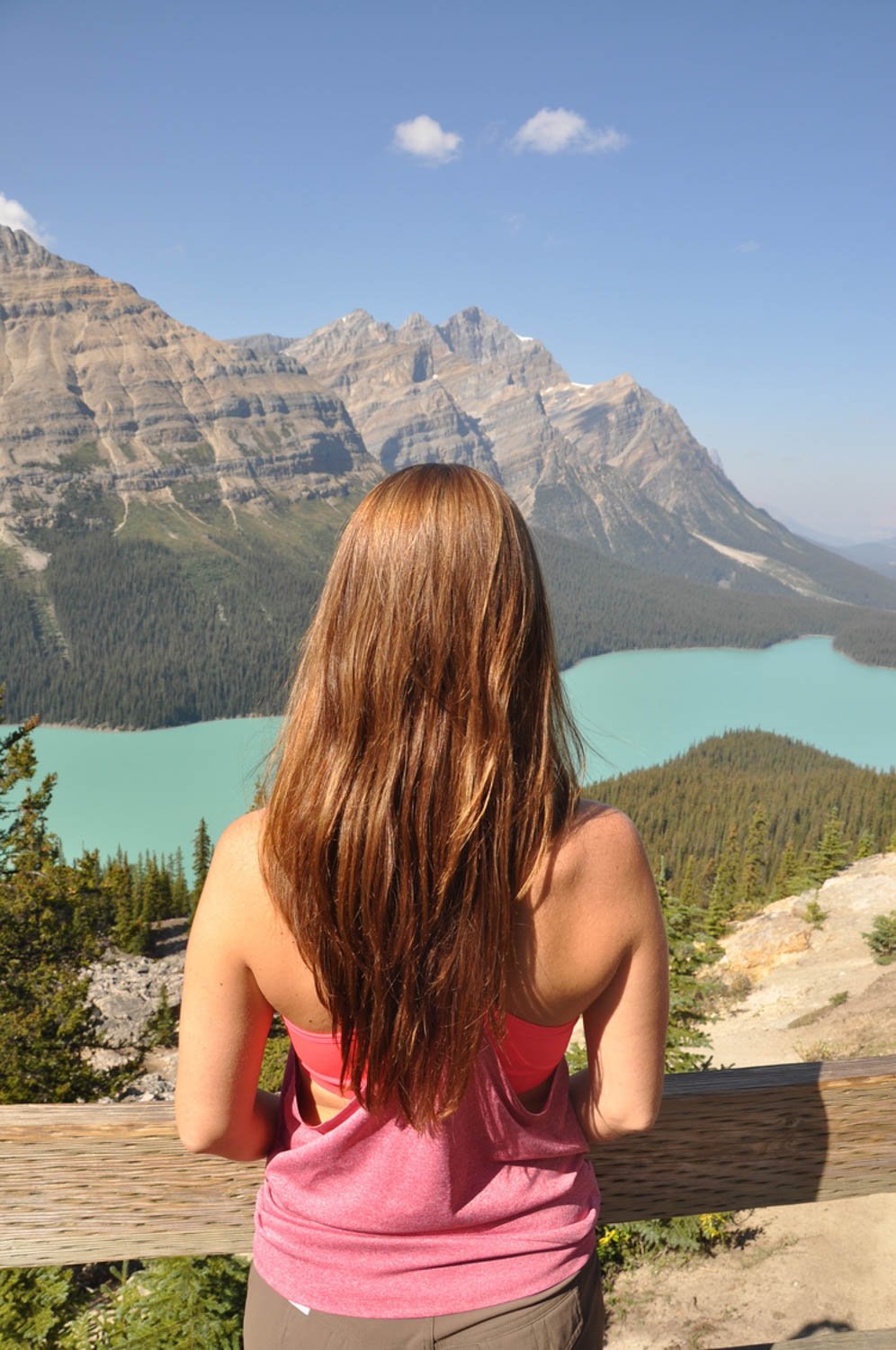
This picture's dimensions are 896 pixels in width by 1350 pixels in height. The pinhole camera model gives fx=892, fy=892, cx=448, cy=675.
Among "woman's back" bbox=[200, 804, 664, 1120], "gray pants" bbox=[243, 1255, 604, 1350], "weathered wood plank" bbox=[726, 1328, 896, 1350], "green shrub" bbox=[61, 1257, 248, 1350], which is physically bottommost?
"green shrub" bbox=[61, 1257, 248, 1350]

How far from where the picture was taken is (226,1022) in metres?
1.27

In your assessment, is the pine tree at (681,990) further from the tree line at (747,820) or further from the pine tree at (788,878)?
the tree line at (747,820)

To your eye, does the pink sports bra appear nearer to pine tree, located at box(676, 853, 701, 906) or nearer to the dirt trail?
the dirt trail

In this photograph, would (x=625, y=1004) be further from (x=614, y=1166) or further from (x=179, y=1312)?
(x=179, y=1312)

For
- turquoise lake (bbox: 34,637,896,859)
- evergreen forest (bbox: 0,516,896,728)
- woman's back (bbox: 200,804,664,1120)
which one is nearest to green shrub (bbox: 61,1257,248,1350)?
woman's back (bbox: 200,804,664,1120)

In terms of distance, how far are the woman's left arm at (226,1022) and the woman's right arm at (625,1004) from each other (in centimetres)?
47

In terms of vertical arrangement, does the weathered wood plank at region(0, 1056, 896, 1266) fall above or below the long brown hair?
below

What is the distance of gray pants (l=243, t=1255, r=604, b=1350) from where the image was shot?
4.16ft

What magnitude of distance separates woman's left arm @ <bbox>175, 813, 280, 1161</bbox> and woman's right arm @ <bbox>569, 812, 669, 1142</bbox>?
0.47m

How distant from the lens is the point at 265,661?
152 meters

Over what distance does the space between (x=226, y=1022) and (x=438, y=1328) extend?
53 centimetres

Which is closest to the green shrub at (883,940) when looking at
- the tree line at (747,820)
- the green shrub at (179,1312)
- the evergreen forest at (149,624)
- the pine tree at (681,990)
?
the pine tree at (681,990)

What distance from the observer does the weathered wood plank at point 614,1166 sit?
149 centimetres

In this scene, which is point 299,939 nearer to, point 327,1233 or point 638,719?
point 327,1233
